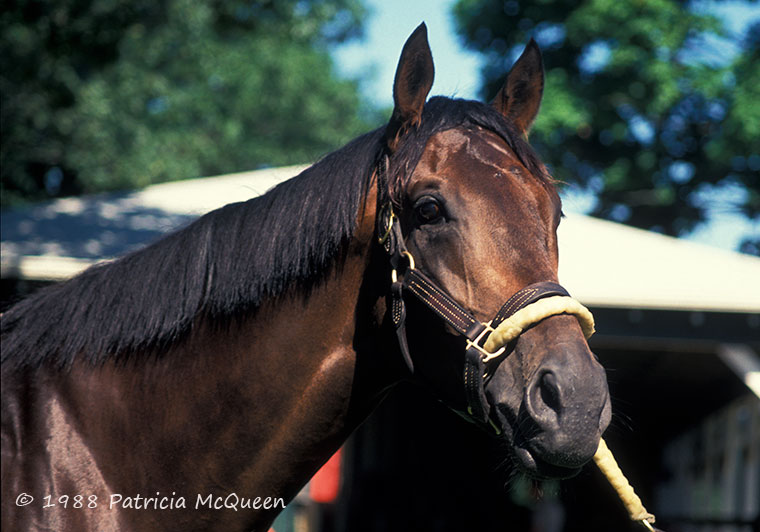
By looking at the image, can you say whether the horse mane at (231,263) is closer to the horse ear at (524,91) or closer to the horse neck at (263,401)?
the horse neck at (263,401)

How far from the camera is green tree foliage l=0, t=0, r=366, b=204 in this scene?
8172mm

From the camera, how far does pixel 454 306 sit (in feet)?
5.98

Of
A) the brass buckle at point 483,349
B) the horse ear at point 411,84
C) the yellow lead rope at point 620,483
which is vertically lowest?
the yellow lead rope at point 620,483

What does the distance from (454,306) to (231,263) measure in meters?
0.65

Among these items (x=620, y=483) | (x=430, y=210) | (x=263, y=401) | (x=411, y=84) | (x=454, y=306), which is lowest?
(x=620, y=483)

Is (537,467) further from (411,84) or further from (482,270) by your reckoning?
(411,84)

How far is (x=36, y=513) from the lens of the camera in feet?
6.36

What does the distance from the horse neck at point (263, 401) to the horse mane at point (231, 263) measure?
0.07 m

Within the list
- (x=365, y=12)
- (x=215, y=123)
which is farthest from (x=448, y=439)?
(x=215, y=123)

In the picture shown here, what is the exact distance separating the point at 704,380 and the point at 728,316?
13.7 ft

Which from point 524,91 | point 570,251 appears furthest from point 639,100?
point 524,91

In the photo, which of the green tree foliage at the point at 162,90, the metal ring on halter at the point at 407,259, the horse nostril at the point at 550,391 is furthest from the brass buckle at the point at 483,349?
the green tree foliage at the point at 162,90

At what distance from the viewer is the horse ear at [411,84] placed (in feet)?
6.59

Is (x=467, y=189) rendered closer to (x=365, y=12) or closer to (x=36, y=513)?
(x=36, y=513)
